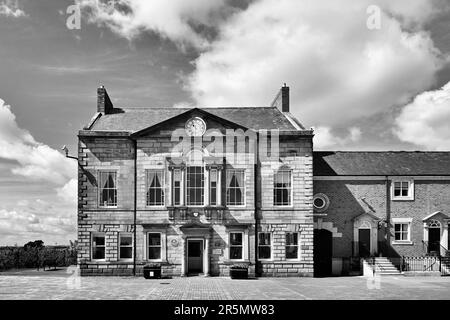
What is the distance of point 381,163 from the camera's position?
1344 inches

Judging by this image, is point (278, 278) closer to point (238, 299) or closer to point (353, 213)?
point (353, 213)

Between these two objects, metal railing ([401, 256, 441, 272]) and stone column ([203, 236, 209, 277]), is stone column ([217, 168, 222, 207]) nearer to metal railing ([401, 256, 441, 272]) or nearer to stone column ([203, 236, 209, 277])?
stone column ([203, 236, 209, 277])

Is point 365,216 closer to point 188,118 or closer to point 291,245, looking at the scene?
point 291,245

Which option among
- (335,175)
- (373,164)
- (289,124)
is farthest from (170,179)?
(373,164)

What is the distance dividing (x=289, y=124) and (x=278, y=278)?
9611 mm

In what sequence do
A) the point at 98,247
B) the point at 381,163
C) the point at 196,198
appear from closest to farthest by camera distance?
1. the point at 98,247
2. the point at 196,198
3. the point at 381,163

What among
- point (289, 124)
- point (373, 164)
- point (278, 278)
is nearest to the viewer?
point (278, 278)

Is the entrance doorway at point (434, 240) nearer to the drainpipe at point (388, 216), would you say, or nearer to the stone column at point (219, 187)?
the drainpipe at point (388, 216)

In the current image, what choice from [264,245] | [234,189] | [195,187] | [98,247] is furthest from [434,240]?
[98,247]

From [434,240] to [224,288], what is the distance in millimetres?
16817

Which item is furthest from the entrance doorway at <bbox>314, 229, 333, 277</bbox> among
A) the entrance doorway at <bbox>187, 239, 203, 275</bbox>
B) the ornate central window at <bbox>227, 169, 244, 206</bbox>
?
the entrance doorway at <bbox>187, 239, 203, 275</bbox>

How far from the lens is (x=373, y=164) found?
3397cm

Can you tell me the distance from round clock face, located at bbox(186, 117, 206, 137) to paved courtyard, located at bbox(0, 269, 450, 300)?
847 cm

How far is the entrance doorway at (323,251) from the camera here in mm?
31641
